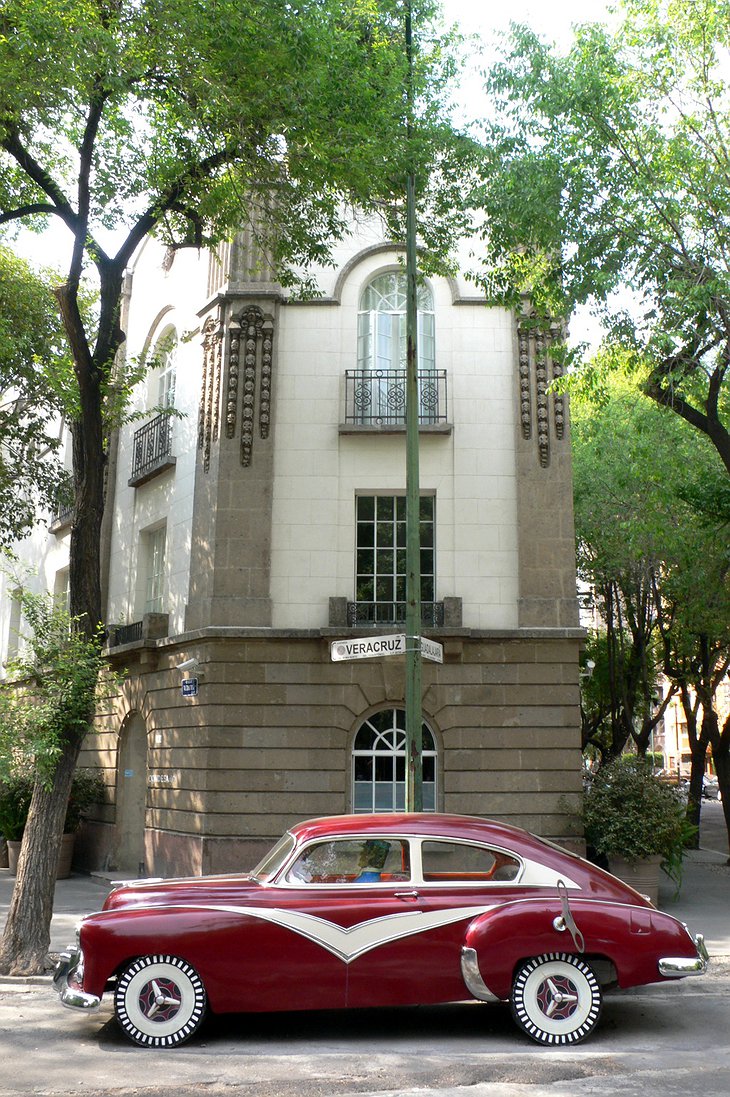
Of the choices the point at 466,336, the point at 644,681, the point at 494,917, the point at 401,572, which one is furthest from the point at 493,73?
the point at 644,681

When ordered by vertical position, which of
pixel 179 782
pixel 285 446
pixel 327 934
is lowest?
pixel 327 934

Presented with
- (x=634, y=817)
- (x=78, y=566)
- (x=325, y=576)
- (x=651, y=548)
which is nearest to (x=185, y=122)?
(x=78, y=566)

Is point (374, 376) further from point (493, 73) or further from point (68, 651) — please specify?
point (68, 651)

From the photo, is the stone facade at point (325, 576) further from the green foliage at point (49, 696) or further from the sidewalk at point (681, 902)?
the green foliage at point (49, 696)

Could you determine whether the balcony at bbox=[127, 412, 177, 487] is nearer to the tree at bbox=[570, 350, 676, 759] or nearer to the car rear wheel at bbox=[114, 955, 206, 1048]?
the tree at bbox=[570, 350, 676, 759]

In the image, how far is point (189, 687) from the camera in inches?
644

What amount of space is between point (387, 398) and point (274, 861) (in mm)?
10095

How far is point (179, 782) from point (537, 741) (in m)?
5.74

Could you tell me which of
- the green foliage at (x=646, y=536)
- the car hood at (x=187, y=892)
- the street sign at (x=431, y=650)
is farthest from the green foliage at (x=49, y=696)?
the green foliage at (x=646, y=536)

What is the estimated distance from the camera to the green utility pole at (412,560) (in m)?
10.7

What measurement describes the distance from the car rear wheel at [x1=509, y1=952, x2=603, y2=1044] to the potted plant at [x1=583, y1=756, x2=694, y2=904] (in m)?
7.39

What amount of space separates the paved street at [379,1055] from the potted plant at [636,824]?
5.23 m

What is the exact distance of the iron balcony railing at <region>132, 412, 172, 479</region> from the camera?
18766 millimetres

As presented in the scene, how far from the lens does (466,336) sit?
56.1ft
